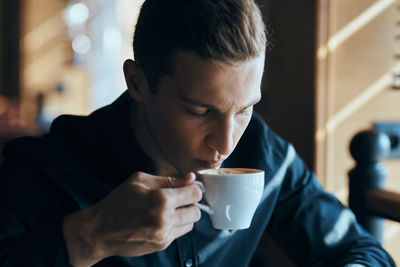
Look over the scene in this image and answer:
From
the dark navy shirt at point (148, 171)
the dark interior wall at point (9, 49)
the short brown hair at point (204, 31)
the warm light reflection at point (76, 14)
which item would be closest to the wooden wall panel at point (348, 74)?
the dark navy shirt at point (148, 171)

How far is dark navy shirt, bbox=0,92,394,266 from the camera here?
3.35 ft

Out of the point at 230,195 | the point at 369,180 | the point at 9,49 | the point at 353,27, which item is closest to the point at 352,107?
the point at 353,27

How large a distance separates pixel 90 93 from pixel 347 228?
16.2ft

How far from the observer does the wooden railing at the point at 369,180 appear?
3.87 ft

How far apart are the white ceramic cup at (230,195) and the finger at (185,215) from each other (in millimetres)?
37

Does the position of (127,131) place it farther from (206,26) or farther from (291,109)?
(291,109)

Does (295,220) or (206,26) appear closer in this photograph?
(206,26)

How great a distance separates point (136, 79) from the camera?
1086 millimetres

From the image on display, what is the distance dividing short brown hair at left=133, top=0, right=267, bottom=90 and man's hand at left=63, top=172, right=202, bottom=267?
0.92 feet

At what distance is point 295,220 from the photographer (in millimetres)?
1271

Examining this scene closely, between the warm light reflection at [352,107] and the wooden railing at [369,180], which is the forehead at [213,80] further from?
the warm light reflection at [352,107]

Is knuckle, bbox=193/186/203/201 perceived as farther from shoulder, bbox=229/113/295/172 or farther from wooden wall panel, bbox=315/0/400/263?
wooden wall panel, bbox=315/0/400/263

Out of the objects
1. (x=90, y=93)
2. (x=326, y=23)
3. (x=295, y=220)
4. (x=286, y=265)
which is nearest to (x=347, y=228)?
(x=295, y=220)

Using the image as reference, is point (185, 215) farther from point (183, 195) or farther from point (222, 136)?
point (222, 136)
